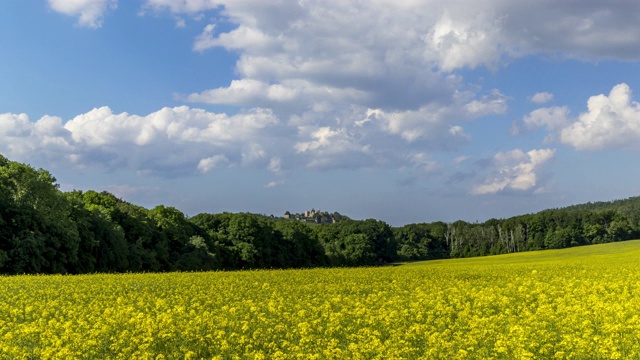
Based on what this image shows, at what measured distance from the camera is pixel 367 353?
11508 millimetres

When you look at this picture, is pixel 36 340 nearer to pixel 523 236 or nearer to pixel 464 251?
pixel 464 251

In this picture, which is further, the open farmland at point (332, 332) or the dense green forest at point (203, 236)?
the dense green forest at point (203, 236)

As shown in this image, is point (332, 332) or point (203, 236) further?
point (203, 236)

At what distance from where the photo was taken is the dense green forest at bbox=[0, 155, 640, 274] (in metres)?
52.9

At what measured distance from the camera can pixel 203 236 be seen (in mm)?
89562

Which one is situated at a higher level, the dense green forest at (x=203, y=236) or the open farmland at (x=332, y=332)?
the dense green forest at (x=203, y=236)

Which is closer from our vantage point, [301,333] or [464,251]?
[301,333]

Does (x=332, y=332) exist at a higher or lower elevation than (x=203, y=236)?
lower

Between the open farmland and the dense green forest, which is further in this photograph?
the dense green forest

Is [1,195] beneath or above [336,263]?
above

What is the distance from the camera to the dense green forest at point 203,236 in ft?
174

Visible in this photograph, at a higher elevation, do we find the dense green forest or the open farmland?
the dense green forest

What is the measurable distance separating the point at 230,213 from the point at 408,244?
2864 inches

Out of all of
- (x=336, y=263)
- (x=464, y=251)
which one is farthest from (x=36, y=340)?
(x=464, y=251)
